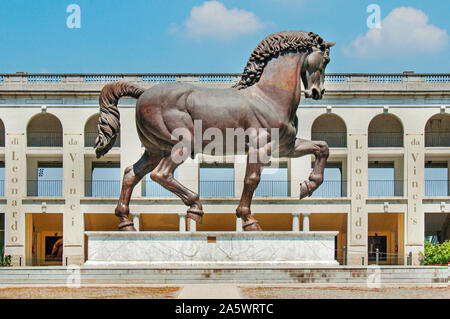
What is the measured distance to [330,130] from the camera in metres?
43.2

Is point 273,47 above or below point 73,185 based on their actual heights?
above

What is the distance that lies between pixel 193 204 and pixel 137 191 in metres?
26.1

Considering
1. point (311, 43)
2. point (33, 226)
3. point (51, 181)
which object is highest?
point (311, 43)

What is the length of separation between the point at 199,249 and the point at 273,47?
434cm

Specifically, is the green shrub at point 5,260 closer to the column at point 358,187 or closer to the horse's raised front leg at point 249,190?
the column at point 358,187

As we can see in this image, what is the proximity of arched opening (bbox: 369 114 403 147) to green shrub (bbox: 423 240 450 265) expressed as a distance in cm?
674

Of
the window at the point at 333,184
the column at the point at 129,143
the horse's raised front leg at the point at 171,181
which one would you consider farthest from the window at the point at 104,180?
the horse's raised front leg at the point at 171,181

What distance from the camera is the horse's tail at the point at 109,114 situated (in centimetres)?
1464

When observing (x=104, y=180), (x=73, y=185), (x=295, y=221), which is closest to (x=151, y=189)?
(x=104, y=180)

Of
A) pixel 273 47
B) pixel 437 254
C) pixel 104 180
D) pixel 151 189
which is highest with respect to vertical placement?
pixel 273 47

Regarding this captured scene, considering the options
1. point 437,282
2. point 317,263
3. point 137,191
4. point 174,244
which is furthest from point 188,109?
point 137,191

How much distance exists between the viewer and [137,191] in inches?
1594

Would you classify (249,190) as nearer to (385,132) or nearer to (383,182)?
(383,182)
